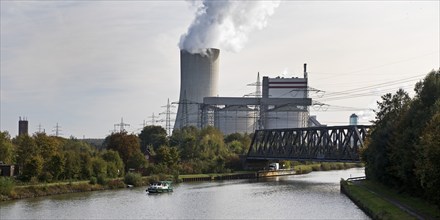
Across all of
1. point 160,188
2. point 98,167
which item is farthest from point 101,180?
point 160,188

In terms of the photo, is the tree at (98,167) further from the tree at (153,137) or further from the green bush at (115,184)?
the tree at (153,137)

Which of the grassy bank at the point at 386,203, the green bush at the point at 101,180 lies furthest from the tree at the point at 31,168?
the grassy bank at the point at 386,203

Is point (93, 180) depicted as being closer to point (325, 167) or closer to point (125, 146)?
point (125, 146)

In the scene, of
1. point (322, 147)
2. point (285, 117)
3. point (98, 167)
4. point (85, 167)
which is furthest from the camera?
point (285, 117)

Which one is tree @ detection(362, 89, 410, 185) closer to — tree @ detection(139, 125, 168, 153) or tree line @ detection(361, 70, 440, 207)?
tree line @ detection(361, 70, 440, 207)

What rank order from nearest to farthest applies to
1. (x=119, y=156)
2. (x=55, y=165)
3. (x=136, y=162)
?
(x=55, y=165) < (x=119, y=156) < (x=136, y=162)

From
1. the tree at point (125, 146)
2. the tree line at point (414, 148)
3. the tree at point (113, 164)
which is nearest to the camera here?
the tree line at point (414, 148)
